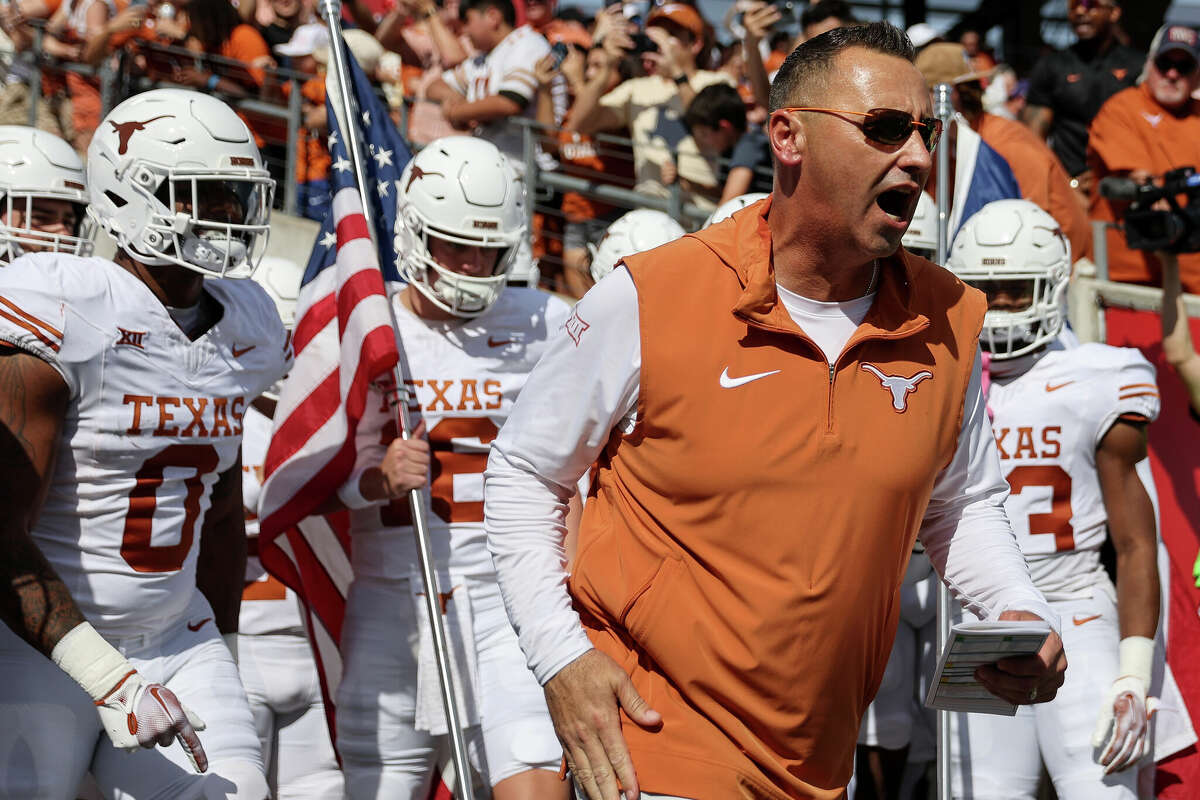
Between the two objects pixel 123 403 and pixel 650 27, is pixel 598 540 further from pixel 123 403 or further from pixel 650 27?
pixel 650 27

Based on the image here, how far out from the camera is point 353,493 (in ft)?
16.4

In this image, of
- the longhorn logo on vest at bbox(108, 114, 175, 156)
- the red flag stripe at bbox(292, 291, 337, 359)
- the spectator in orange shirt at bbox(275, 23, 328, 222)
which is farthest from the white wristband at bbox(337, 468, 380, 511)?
the spectator in orange shirt at bbox(275, 23, 328, 222)

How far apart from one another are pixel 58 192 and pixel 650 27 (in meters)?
4.76

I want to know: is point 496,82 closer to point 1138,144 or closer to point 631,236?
point 631,236

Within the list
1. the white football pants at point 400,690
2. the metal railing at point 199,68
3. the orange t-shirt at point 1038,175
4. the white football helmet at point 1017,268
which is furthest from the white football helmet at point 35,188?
the metal railing at point 199,68

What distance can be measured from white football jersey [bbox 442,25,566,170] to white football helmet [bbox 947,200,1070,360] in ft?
11.8

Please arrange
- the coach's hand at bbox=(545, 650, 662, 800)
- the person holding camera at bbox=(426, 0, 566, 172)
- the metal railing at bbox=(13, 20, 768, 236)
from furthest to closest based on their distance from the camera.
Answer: the metal railing at bbox=(13, 20, 768, 236)
the person holding camera at bbox=(426, 0, 566, 172)
the coach's hand at bbox=(545, 650, 662, 800)

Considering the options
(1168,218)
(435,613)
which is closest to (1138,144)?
(1168,218)

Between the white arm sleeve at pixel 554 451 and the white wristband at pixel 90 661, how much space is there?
129 cm

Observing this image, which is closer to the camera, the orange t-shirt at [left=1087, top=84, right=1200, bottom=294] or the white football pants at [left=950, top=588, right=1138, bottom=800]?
the white football pants at [left=950, top=588, right=1138, bottom=800]

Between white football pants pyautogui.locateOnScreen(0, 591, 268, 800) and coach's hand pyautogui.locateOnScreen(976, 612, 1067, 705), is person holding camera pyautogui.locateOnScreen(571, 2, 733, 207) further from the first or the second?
coach's hand pyautogui.locateOnScreen(976, 612, 1067, 705)

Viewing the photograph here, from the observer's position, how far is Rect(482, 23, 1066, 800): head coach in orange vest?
275cm

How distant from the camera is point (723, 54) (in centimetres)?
1091

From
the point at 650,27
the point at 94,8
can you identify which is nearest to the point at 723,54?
the point at 650,27
